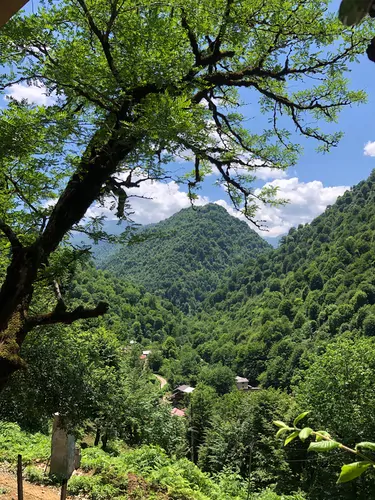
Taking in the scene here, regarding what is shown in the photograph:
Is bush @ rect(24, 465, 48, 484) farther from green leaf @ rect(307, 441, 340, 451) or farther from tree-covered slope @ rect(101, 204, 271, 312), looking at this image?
tree-covered slope @ rect(101, 204, 271, 312)

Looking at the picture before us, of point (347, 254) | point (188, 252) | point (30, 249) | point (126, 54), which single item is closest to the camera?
point (126, 54)

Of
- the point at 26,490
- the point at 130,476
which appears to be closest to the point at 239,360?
the point at 130,476

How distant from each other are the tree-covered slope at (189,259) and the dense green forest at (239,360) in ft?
5.15

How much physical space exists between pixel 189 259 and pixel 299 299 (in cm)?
7189

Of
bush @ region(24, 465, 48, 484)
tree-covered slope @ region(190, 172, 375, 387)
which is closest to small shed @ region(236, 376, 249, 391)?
tree-covered slope @ region(190, 172, 375, 387)

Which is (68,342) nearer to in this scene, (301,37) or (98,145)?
(98,145)

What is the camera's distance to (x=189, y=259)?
14350 cm

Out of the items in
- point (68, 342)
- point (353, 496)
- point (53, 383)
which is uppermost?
point (68, 342)

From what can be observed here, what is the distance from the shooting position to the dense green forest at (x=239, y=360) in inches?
234

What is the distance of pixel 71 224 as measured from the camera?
364 cm

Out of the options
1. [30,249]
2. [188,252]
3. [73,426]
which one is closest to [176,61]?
[30,249]

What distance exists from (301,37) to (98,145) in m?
2.34

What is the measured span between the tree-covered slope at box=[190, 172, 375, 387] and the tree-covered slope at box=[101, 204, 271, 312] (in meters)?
21.8

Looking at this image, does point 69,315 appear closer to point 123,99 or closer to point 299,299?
point 123,99
